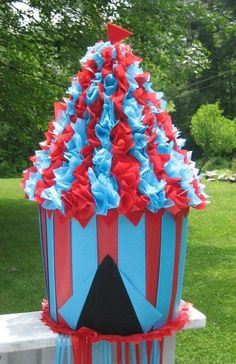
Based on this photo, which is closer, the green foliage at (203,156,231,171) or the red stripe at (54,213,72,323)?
the red stripe at (54,213,72,323)

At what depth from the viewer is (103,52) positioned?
173cm

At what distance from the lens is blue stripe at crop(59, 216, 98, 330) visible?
1615 mm

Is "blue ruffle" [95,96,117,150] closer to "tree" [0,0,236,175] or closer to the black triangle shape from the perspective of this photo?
the black triangle shape

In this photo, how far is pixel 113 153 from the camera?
5.37ft

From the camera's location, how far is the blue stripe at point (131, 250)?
1.61 metres

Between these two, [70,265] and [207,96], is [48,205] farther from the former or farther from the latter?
[207,96]

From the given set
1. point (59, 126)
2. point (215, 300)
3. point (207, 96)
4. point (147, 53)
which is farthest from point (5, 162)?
point (207, 96)

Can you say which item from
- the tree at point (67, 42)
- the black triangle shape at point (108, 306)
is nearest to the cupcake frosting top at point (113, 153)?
the black triangle shape at point (108, 306)

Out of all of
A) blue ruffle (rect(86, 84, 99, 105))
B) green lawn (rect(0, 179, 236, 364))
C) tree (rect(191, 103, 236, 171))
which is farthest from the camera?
tree (rect(191, 103, 236, 171))

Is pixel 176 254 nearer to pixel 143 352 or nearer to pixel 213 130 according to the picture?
pixel 143 352

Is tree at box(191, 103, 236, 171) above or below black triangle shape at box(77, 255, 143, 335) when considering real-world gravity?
below

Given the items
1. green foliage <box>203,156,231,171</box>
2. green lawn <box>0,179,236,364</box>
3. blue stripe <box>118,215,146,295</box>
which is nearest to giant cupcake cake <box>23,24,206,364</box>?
blue stripe <box>118,215,146,295</box>

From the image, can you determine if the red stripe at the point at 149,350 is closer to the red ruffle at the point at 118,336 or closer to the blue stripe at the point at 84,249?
the red ruffle at the point at 118,336

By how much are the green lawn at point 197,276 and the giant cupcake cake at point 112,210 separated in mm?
1895
